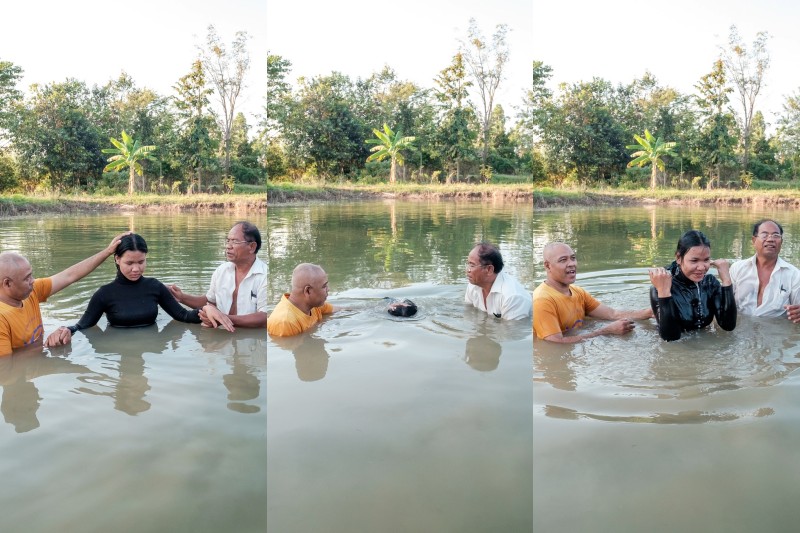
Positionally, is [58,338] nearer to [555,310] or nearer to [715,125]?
[555,310]

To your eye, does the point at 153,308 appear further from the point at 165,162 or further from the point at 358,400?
the point at 165,162

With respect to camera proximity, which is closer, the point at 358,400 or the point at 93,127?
the point at 358,400

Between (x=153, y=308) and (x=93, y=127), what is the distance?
14805 millimetres

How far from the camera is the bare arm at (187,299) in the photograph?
4.64m

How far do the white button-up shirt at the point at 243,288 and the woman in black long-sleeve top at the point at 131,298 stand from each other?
22 centimetres

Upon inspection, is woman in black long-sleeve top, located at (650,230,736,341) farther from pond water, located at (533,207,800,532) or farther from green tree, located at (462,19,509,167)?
green tree, located at (462,19,509,167)

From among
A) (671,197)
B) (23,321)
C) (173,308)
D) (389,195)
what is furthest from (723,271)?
(671,197)

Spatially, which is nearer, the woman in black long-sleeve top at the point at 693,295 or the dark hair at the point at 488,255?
the woman in black long-sleeve top at the point at 693,295

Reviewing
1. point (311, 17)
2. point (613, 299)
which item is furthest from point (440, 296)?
point (311, 17)

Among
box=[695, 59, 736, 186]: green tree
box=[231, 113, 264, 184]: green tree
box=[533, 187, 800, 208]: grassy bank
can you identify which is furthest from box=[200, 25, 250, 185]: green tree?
box=[695, 59, 736, 186]: green tree

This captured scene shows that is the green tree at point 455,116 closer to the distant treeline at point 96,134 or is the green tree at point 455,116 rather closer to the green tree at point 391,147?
the green tree at point 391,147

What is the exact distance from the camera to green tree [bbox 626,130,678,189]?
18484mm

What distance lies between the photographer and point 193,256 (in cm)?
830

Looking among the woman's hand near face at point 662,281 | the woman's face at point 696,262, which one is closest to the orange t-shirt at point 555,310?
the woman's hand near face at point 662,281
